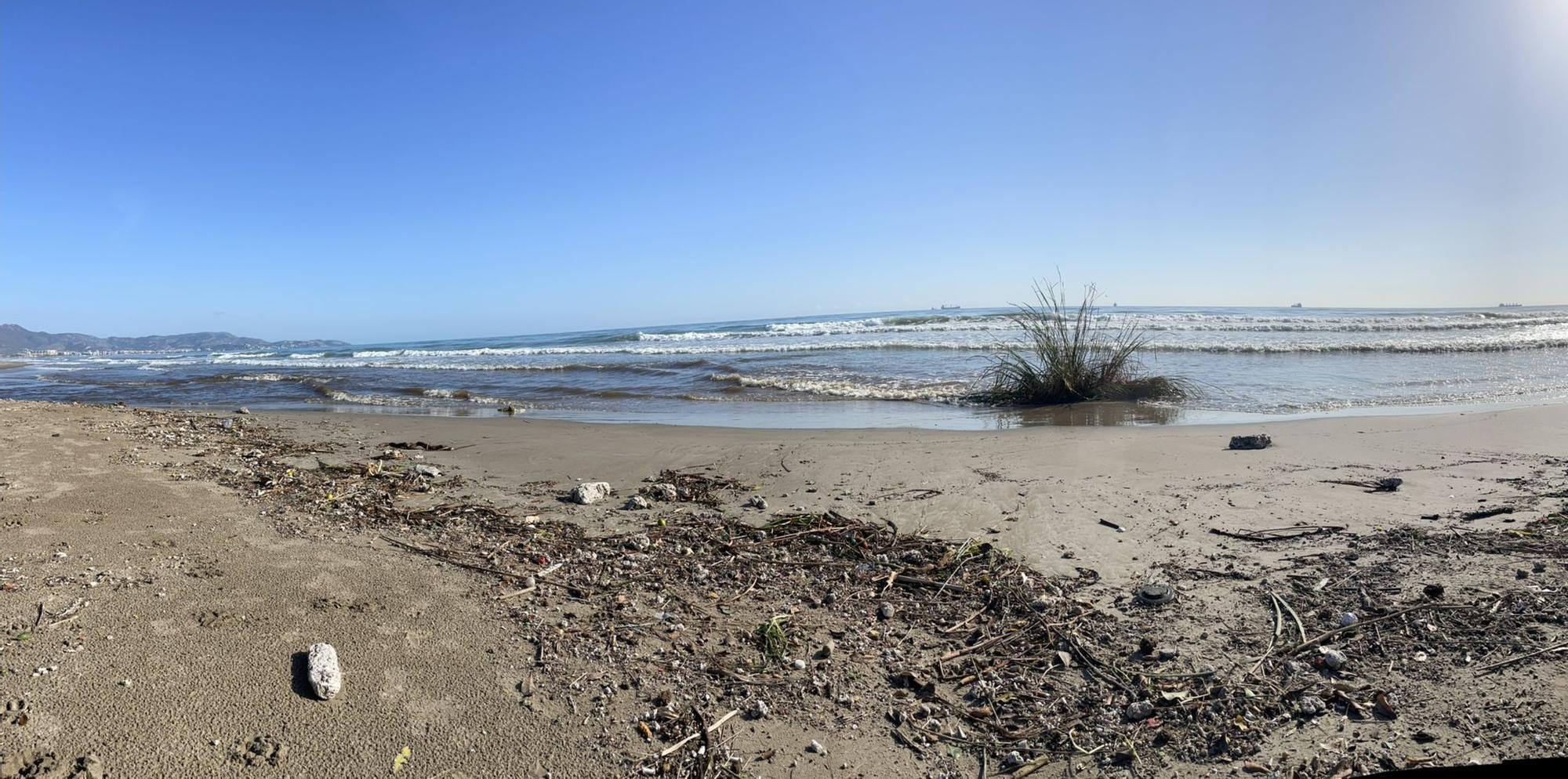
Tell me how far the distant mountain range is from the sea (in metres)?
24.0

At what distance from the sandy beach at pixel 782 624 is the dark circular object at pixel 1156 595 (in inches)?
1.9

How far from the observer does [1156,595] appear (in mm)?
2709

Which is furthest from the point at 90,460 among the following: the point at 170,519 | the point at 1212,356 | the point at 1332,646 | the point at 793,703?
the point at 1212,356

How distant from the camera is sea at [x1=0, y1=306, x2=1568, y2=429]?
859 centimetres

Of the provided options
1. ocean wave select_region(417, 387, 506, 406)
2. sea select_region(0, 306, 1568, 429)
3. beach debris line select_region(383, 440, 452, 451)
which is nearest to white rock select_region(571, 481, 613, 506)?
beach debris line select_region(383, 440, 452, 451)

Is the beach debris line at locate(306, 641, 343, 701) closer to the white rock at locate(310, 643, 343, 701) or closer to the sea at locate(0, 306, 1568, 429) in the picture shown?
the white rock at locate(310, 643, 343, 701)

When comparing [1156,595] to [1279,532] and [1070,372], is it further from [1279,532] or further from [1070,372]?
[1070,372]

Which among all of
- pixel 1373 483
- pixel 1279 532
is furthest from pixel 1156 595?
pixel 1373 483

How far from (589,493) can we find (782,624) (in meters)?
2.11

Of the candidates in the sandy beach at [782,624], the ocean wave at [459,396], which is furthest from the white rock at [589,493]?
the ocean wave at [459,396]

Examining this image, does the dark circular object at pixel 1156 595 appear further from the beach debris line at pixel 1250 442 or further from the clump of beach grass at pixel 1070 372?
the clump of beach grass at pixel 1070 372

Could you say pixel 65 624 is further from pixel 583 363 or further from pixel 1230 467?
pixel 583 363

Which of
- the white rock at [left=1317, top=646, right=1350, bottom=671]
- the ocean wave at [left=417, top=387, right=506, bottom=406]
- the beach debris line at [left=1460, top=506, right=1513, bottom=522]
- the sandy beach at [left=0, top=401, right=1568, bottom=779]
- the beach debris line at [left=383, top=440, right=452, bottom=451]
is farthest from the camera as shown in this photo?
the ocean wave at [left=417, top=387, right=506, bottom=406]

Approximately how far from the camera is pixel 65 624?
2184mm
